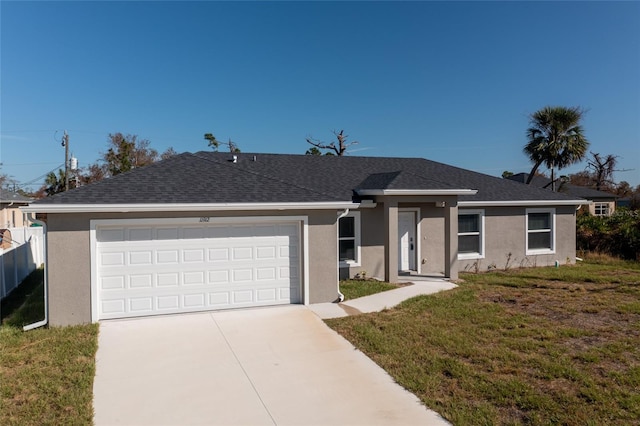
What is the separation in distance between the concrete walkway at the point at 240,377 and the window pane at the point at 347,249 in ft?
15.5

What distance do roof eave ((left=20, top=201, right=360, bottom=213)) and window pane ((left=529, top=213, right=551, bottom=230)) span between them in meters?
9.95

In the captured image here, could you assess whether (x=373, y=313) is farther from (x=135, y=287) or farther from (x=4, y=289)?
(x=4, y=289)

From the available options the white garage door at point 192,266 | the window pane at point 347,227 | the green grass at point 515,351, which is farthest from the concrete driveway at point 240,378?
the window pane at point 347,227

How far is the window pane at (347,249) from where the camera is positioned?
13591 millimetres

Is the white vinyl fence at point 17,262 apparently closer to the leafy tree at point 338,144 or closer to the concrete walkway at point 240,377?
the concrete walkway at point 240,377

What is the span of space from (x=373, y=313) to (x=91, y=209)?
21.0 feet

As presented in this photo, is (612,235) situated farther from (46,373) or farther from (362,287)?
(46,373)

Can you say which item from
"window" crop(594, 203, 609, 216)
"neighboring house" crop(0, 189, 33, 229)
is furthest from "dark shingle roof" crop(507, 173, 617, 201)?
"neighboring house" crop(0, 189, 33, 229)

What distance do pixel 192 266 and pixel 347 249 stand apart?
18.8ft

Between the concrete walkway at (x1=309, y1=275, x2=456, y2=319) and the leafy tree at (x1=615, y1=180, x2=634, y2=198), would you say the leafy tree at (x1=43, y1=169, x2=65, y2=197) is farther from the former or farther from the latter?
the leafy tree at (x1=615, y1=180, x2=634, y2=198)

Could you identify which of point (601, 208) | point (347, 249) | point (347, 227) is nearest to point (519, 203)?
point (347, 227)

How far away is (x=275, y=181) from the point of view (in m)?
11.1

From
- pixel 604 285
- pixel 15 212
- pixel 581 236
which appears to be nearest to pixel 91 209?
pixel 604 285

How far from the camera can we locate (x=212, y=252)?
9.58m
